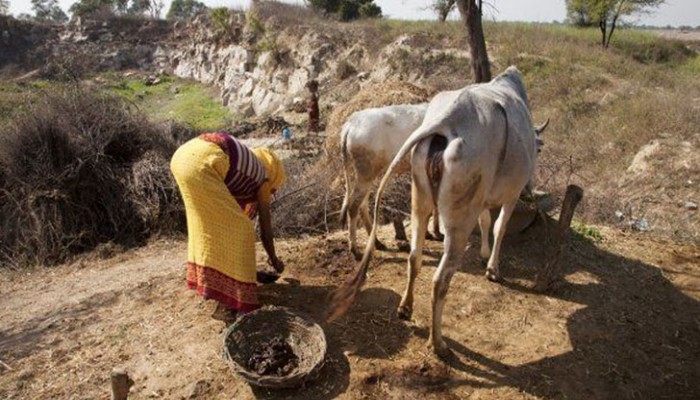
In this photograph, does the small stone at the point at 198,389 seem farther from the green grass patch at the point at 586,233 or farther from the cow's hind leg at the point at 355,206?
the green grass patch at the point at 586,233

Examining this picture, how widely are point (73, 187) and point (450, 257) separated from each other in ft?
18.8

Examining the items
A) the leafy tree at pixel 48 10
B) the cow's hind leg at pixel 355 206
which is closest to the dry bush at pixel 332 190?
the cow's hind leg at pixel 355 206

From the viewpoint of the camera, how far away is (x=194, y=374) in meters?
3.36

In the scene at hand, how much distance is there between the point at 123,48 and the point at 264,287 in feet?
105

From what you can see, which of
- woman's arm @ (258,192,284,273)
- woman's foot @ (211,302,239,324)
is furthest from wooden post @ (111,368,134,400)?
woman's arm @ (258,192,284,273)

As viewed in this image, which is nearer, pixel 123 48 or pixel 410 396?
pixel 410 396

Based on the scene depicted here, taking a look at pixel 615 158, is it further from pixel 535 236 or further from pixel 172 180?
pixel 172 180

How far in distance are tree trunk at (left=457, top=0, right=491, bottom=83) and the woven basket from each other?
4.70 metres

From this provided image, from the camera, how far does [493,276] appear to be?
4383mm

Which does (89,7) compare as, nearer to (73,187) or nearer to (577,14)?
(577,14)

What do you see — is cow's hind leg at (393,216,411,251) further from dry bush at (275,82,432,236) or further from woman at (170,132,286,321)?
woman at (170,132,286,321)

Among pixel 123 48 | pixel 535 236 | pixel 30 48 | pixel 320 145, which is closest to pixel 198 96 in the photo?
pixel 123 48

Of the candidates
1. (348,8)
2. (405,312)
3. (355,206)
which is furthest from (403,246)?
(348,8)

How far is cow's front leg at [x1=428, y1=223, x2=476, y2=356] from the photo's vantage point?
128 inches
